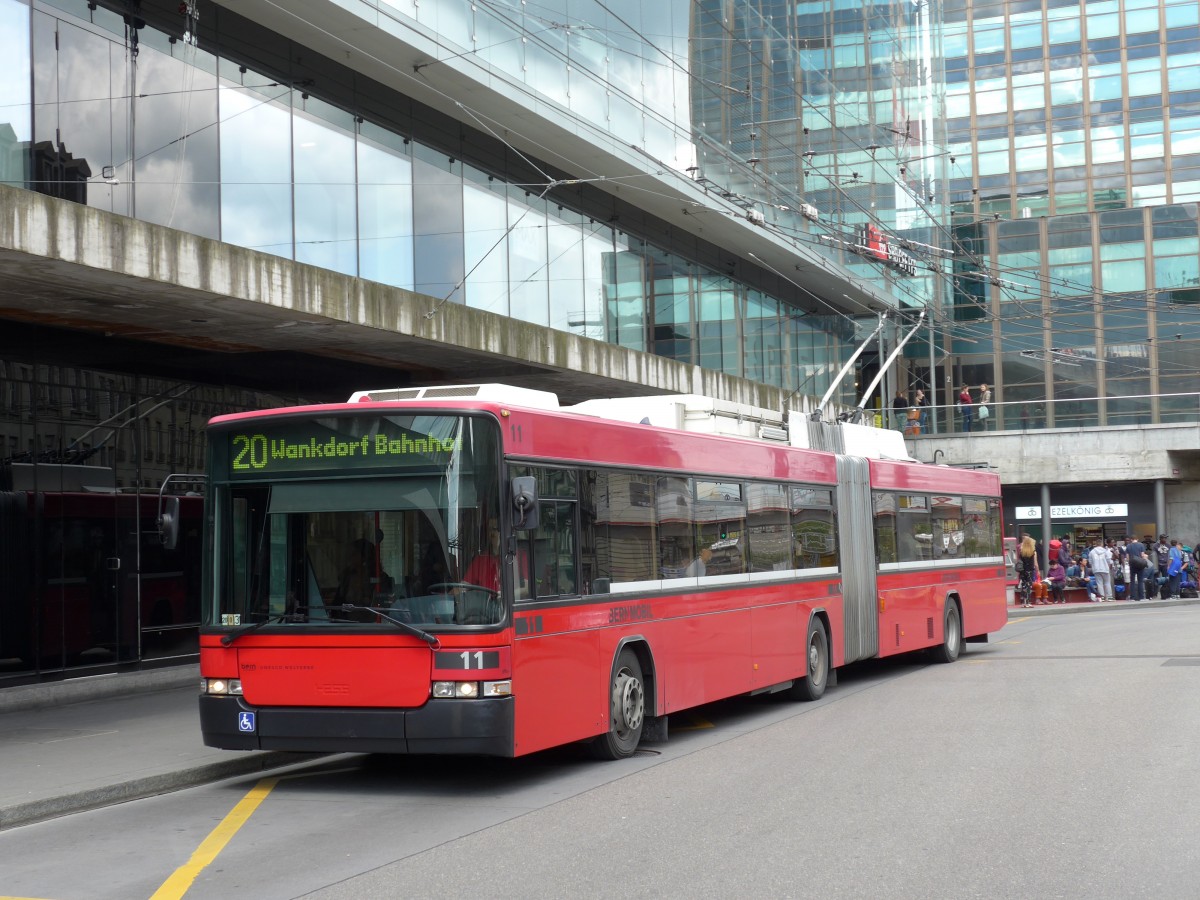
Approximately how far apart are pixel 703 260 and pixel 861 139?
12.1m

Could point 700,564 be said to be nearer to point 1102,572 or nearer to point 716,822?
point 716,822

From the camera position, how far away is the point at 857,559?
17203mm

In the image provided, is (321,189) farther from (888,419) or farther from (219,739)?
(888,419)

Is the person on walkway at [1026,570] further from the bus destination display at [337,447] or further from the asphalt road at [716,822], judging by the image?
the bus destination display at [337,447]

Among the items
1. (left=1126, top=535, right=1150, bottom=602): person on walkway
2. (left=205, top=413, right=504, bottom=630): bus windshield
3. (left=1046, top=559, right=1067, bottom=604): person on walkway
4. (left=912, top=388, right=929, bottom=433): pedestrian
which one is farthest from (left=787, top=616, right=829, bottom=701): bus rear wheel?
(left=912, top=388, right=929, bottom=433): pedestrian

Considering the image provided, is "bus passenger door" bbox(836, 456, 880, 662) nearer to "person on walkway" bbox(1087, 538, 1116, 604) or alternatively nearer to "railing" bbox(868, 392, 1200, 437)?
"person on walkway" bbox(1087, 538, 1116, 604)

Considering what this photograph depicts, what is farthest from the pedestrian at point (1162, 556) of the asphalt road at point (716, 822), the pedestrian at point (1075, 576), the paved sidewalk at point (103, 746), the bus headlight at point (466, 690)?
the bus headlight at point (466, 690)

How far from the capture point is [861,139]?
40.3 m

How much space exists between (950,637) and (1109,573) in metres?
19.4

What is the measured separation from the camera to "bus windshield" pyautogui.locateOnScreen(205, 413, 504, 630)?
9508 mm

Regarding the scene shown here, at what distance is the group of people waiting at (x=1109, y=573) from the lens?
37.6 metres

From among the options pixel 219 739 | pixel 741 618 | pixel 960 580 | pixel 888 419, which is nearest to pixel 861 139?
pixel 888 419

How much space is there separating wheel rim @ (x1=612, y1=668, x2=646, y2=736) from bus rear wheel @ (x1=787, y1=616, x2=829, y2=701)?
4.39 metres

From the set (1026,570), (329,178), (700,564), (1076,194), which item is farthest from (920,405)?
(700,564)
